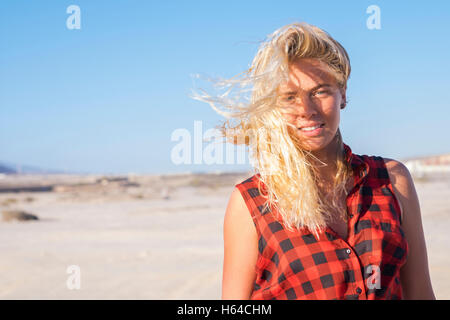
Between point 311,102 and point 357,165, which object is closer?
point 311,102

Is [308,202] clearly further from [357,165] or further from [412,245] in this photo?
[412,245]

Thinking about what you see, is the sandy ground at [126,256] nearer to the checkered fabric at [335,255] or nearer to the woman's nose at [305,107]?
the checkered fabric at [335,255]

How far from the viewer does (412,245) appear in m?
2.15

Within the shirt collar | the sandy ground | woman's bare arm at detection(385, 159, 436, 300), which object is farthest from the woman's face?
the sandy ground

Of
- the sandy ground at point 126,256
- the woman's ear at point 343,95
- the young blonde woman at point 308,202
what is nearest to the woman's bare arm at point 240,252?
the young blonde woman at point 308,202

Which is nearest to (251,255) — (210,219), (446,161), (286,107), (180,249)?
(286,107)

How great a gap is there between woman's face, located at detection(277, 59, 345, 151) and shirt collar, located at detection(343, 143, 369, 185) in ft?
0.72

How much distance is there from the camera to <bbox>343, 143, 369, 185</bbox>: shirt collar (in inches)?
86.0

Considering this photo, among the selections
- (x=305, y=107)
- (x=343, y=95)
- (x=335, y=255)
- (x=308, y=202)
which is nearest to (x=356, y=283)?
(x=335, y=255)

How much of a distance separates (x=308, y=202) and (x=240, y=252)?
0.35 meters

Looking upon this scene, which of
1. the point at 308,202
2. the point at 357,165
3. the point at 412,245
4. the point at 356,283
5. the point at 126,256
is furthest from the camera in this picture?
the point at 126,256
